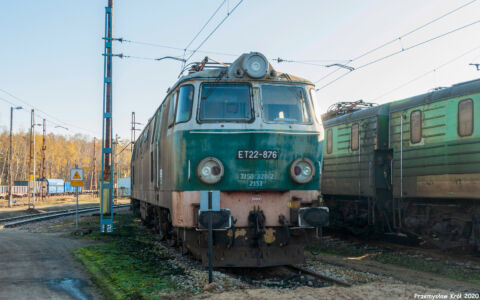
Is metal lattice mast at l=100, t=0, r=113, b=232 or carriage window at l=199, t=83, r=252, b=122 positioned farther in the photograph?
metal lattice mast at l=100, t=0, r=113, b=232

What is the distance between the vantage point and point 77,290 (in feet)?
26.3

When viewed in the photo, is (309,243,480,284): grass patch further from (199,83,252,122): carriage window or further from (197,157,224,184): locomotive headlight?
(199,83,252,122): carriage window

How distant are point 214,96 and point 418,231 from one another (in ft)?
25.7

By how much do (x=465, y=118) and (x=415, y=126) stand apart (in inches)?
69.1

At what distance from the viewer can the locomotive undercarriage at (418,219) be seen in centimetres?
1139

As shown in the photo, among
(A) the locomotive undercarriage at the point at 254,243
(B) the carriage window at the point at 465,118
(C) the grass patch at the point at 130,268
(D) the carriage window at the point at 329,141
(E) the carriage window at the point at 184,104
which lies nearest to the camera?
(C) the grass patch at the point at 130,268

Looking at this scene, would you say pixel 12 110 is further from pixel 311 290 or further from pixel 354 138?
pixel 311 290

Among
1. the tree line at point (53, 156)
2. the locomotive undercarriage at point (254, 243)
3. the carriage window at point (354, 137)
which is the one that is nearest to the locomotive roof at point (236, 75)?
the locomotive undercarriage at point (254, 243)

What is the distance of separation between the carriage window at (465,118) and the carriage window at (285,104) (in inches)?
167

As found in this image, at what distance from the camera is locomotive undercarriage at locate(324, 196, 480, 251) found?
11391mm

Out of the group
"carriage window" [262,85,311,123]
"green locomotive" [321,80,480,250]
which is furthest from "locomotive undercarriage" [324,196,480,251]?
"carriage window" [262,85,311,123]

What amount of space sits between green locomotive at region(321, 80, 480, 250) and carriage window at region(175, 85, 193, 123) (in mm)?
6480

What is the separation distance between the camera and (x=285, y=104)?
30.1ft

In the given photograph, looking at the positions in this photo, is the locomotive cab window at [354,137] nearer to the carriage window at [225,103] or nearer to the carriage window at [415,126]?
the carriage window at [415,126]
